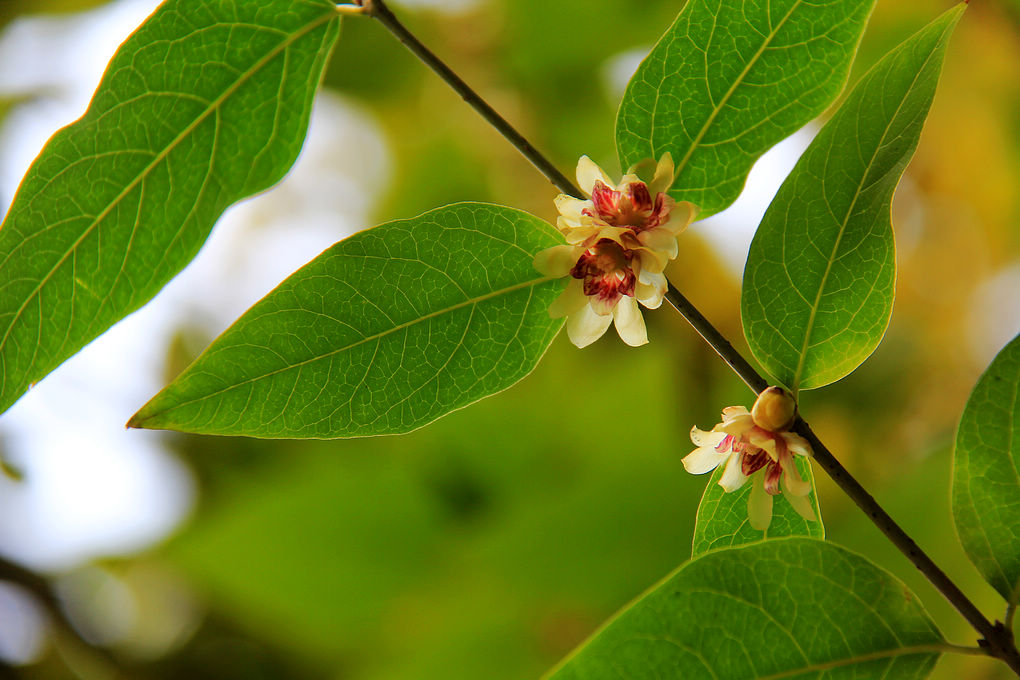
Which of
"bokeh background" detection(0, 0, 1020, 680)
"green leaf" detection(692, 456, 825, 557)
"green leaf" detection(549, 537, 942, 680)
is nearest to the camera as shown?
"green leaf" detection(549, 537, 942, 680)

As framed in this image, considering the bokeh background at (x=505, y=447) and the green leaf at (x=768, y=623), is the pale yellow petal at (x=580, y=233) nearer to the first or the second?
the green leaf at (x=768, y=623)

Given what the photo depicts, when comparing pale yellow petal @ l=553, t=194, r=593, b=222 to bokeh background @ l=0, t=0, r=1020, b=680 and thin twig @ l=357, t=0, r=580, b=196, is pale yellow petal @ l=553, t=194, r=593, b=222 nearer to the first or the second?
thin twig @ l=357, t=0, r=580, b=196

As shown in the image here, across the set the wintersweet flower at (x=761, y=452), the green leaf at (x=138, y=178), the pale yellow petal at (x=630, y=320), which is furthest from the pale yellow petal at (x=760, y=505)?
the green leaf at (x=138, y=178)

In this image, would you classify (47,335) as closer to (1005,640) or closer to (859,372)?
(1005,640)

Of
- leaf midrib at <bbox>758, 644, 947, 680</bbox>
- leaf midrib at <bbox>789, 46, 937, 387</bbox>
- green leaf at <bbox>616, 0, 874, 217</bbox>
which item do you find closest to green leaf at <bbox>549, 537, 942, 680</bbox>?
leaf midrib at <bbox>758, 644, 947, 680</bbox>

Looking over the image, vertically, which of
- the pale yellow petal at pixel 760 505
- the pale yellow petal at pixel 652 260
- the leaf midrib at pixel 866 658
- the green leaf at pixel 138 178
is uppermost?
the green leaf at pixel 138 178

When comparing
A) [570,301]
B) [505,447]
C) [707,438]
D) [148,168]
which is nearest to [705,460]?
[707,438]

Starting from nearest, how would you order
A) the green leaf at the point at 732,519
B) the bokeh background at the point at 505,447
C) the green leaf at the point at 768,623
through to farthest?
the green leaf at the point at 768,623 < the green leaf at the point at 732,519 < the bokeh background at the point at 505,447

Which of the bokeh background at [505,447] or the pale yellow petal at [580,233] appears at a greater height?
the bokeh background at [505,447]
